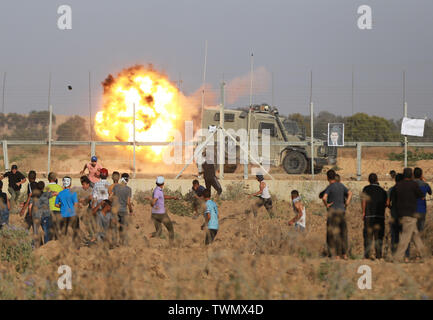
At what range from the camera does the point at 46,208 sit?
12.7 metres

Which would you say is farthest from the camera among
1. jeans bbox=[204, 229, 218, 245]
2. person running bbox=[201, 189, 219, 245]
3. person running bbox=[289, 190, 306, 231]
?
person running bbox=[289, 190, 306, 231]

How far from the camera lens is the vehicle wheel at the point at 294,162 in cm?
2309

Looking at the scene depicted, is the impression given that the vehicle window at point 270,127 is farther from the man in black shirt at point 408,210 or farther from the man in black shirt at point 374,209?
the man in black shirt at point 408,210

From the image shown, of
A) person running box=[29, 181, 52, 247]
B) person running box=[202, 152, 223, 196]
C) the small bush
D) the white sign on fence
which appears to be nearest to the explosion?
person running box=[202, 152, 223, 196]

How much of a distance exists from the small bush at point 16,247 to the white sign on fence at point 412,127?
35.8 ft

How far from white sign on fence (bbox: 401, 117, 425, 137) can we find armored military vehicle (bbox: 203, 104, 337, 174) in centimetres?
497

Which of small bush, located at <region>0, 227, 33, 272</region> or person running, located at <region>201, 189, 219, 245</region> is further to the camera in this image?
person running, located at <region>201, 189, 219, 245</region>

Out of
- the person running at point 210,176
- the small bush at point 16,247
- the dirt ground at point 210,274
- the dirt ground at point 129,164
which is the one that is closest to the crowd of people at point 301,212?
the small bush at point 16,247

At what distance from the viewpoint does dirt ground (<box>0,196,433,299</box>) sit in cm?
818

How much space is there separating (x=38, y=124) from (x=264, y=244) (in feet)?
41.3

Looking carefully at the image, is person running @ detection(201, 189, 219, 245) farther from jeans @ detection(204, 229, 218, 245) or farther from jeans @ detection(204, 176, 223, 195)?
jeans @ detection(204, 176, 223, 195)

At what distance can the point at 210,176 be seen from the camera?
1823cm
